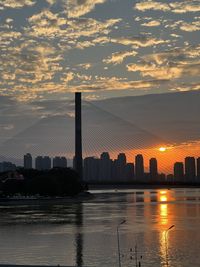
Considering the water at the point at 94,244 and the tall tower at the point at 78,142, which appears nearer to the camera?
the water at the point at 94,244

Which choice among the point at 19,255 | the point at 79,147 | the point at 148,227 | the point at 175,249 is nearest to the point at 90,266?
the point at 19,255

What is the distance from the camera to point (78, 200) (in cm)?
9319

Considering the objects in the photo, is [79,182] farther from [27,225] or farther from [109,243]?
[109,243]

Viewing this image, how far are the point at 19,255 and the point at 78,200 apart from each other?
7022cm

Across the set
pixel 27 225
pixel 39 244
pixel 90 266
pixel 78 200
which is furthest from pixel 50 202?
pixel 90 266

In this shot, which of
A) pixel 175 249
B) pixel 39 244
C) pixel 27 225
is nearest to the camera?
pixel 175 249

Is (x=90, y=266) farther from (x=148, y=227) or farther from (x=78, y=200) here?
(x=78, y=200)

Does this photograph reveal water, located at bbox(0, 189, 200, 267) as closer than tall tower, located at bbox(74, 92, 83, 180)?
Yes

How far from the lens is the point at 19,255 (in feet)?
76.3

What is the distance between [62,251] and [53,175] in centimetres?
6961

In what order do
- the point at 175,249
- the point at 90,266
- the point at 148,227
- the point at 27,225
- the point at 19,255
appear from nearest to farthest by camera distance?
the point at 90,266 < the point at 19,255 < the point at 175,249 < the point at 148,227 < the point at 27,225

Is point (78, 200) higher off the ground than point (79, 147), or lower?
lower

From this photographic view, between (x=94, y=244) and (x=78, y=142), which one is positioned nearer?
(x=94, y=244)

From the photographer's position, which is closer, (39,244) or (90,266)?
(90,266)
